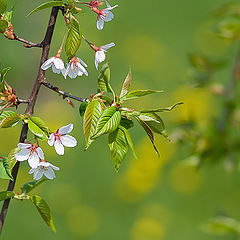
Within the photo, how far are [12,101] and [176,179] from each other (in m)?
2.48

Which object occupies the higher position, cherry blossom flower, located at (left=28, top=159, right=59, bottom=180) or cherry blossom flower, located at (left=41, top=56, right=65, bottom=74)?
cherry blossom flower, located at (left=41, top=56, right=65, bottom=74)

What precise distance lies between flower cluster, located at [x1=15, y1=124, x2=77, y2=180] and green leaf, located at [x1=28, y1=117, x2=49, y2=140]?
0.05 feet

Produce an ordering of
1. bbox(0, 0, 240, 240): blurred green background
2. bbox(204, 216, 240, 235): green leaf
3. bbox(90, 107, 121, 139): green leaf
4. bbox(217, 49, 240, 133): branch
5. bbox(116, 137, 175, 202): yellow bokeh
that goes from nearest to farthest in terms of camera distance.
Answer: bbox(90, 107, 121, 139): green leaf → bbox(204, 216, 240, 235): green leaf → bbox(217, 49, 240, 133): branch → bbox(0, 0, 240, 240): blurred green background → bbox(116, 137, 175, 202): yellow bokeh

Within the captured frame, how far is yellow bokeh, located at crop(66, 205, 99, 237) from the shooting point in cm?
299

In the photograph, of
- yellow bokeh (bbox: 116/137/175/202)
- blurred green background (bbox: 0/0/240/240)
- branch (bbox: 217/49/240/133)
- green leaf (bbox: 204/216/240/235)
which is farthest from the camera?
yellow bokeh (bbox: 116/137/175/202)

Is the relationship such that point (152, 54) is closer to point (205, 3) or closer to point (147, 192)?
point (205, 3)

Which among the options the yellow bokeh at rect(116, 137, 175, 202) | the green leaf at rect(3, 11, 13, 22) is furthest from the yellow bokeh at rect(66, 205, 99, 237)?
the green leaf at rect(3, 11, 13, 22)

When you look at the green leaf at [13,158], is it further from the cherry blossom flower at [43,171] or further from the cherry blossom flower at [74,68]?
the cherry blossom flower at [74,68]

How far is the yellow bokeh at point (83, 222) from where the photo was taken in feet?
9.81

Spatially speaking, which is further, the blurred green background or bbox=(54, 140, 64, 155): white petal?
the blurred green background

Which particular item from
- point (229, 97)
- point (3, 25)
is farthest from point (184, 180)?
point (3, 25)

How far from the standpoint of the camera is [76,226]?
3016mm

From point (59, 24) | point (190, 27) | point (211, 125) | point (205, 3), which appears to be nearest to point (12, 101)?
point (211, 125)

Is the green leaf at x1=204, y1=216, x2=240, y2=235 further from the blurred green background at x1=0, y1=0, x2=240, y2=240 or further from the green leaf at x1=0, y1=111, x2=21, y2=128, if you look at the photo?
the blurred green background at x1=0, y1=0, x2=240, y2=240
